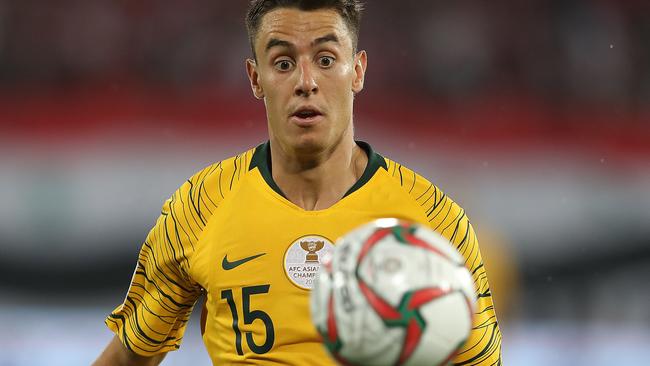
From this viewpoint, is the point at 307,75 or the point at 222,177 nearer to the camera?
the point at 307,75

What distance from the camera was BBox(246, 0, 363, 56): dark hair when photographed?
2.92m

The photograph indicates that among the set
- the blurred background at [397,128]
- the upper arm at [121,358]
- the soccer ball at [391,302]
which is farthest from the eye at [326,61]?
the blurred background at [397,128]

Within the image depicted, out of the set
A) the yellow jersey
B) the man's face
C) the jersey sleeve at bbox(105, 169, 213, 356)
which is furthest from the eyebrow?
the jersey sleeve at bbox(105, 169, 213, 356)

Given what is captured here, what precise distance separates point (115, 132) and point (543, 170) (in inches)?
90.6

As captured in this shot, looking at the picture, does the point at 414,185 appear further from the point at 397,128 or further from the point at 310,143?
the point at 397,128

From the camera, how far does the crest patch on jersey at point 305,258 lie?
2854mm

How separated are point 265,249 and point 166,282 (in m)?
0.40

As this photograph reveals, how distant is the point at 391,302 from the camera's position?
193 cm

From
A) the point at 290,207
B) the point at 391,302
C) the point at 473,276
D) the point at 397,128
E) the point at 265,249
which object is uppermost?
the point at 397,128

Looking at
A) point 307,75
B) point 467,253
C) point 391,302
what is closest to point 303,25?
point 307,75

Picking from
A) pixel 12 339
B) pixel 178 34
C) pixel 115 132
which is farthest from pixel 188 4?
pixel 12 339

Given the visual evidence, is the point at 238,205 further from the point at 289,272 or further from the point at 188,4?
the point at 188,4

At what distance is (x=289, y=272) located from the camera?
113 inches

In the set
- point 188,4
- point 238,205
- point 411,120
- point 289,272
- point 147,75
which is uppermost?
point 188,4
